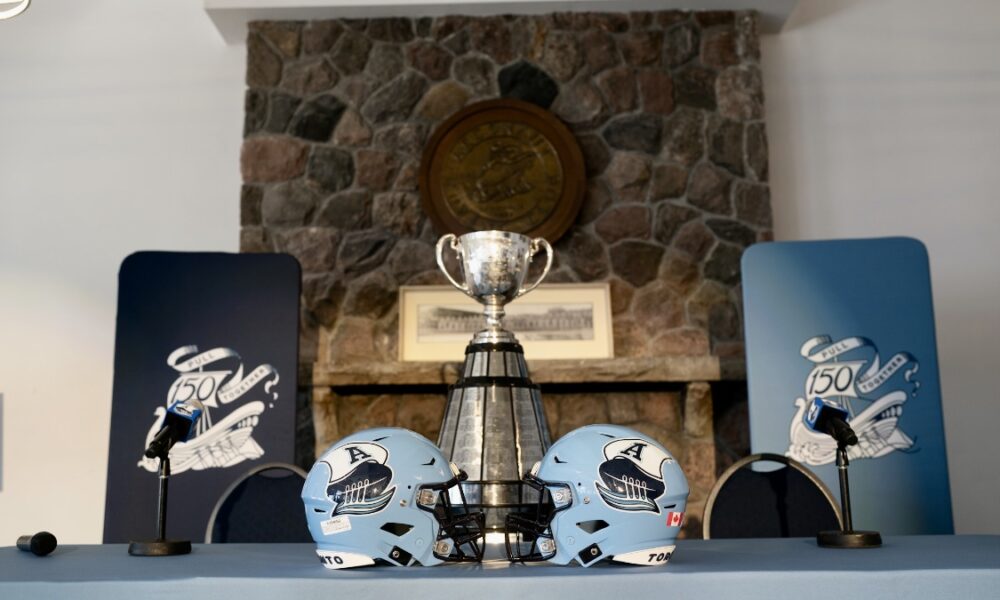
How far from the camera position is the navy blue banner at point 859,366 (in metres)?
3.20

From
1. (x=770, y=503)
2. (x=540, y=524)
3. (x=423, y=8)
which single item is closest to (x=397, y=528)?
(x=540, y=524)

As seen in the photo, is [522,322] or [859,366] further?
[522,322]

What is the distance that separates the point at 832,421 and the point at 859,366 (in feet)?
6.16

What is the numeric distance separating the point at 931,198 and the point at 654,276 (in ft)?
4.37

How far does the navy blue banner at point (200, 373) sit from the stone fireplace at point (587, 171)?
364mm

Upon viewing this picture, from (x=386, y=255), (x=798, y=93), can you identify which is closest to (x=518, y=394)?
(x=386, y=255)

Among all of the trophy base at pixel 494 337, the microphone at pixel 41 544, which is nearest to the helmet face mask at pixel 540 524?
the trophy base at pixel 494 337

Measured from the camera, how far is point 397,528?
1264mm

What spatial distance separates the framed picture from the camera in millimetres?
3893

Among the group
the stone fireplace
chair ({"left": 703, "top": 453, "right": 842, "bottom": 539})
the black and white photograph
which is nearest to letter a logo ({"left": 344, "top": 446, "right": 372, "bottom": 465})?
chair ({"left": 703, "top": 453, "right": 842, "bottom": 539})

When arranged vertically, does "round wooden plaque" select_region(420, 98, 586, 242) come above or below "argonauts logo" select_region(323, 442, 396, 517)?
above

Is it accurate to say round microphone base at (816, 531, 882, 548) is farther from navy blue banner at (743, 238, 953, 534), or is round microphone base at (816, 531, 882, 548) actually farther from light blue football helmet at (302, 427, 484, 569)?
navy blue banner at (743, 238, 953, 534)

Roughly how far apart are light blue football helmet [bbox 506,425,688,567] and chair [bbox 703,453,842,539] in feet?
3.66

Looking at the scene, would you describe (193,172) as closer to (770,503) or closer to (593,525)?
(770,503)
